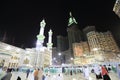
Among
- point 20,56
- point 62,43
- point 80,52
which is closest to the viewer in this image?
point 20,56

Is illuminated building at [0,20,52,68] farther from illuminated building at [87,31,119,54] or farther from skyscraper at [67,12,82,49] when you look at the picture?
skyscraper at [67,12,82,49]

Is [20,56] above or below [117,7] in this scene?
below

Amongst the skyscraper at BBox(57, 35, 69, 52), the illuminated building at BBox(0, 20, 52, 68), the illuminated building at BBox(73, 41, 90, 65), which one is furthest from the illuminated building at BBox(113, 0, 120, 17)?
the skyscraper at BBox(57, 35, 69, 52)

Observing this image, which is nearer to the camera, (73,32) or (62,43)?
(73,32)

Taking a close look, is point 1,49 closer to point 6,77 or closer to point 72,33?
point 6,77

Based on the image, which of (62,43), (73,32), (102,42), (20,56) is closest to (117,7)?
(102,42)

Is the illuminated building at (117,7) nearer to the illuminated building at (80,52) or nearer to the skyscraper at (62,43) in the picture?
the illuminated building at (80,52)

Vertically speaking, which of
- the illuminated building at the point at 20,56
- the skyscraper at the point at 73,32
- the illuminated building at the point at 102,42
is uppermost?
the skyscraper at the point at 73,32

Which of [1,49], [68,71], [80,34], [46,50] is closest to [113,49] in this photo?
[80,34]

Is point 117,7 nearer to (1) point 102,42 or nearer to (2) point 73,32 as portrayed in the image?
(1) point 102,42

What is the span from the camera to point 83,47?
71938 millimetres

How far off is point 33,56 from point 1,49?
15099 millimetres

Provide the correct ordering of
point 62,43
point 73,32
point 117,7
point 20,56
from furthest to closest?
point 62,43 → point 73,32 → point 20,56 → point 117,7

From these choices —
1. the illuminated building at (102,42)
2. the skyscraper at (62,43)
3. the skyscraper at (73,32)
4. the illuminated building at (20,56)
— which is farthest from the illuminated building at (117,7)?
the skyscraper at (62,43)
